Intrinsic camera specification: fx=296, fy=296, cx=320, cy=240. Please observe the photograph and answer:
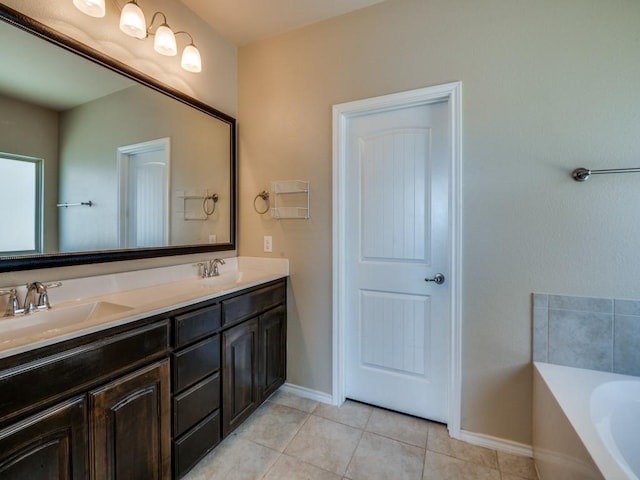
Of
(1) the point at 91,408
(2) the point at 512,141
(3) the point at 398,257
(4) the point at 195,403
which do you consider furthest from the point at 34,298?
(2) the point at 512,141

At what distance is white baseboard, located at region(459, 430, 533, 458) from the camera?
1.61m

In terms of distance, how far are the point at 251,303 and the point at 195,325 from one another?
0.43 m

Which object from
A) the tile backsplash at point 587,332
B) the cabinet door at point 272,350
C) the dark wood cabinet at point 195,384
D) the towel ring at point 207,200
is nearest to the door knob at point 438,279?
the tile backsplash at point 587,332

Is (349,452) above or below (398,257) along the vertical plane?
below

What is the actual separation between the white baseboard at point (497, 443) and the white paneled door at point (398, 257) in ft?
0.52

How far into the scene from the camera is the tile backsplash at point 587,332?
1.42 m

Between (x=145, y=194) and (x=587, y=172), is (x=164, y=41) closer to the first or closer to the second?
(x=145, y=194)

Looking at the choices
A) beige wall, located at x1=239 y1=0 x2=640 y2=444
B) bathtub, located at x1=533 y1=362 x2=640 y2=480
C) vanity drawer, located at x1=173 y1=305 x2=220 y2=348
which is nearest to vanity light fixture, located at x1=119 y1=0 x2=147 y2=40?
beige wall, located at x1=239 y1=0 x2=640 y2=444

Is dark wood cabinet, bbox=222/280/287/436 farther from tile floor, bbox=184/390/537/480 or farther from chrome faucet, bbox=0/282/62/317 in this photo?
Result: chrome faucet, bbox=0/282/62/317

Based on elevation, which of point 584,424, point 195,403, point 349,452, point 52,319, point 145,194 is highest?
point 145,194

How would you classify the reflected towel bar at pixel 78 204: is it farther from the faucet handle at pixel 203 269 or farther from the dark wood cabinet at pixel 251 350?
the dark wood cabinet at pixel 251 350

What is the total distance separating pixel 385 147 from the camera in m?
1.95

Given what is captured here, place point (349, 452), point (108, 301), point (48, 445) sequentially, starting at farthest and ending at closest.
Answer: point (349, 452) → point (108, 301) → point (48, 445)

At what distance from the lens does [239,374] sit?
173 centimetres
